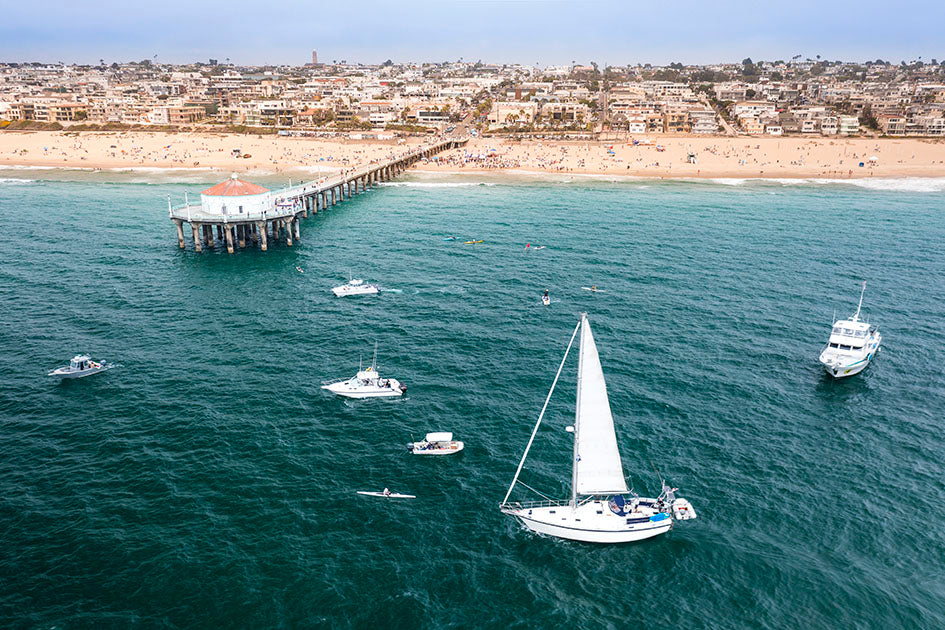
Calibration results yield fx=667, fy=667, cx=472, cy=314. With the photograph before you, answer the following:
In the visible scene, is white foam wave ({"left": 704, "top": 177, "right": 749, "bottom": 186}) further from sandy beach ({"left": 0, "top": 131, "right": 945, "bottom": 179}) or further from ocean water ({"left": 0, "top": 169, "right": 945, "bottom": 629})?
ocean water ({"left": 0, "top": 169, "right": 945, "bottom": 629})

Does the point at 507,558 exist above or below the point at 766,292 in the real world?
below

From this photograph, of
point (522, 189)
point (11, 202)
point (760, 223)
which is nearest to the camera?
point (760, 223)

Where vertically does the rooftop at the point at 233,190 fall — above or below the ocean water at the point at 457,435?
above

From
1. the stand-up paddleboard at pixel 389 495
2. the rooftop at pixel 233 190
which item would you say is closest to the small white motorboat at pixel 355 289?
the rooftop at pixel 233 190

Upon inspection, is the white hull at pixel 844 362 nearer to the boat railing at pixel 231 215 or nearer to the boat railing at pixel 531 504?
the boat railing at pixel 531 504

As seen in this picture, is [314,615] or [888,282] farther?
[888,282]

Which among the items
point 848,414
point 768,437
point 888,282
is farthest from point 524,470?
point 888,282

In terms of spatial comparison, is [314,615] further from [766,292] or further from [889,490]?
[766,292]
